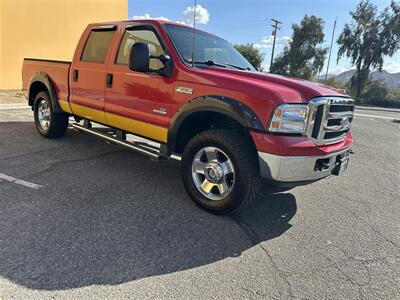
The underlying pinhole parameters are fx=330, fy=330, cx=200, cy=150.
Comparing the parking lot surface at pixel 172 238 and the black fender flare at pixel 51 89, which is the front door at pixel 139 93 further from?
the black fender flare at pixel 51 89

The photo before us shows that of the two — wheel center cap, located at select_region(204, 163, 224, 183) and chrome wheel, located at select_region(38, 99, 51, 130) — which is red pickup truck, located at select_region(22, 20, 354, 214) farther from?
chrome wheel, located at select_region(38, 99, 51, 130)

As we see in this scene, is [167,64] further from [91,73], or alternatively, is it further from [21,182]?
[21,182]

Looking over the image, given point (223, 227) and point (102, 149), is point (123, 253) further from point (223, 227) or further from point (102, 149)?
point (102, 149)

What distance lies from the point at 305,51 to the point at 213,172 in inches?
1728

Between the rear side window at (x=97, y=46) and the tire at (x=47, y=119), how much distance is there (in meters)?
1.33

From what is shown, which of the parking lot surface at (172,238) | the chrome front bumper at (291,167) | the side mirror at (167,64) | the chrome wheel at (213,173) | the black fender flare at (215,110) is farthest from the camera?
the side mirror at (167,64)

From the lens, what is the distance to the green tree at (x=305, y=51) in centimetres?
4178

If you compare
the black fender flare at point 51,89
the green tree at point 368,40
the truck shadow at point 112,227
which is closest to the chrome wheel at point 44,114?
the black fender flare at point 51,89

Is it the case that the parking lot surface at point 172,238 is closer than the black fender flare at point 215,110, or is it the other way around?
the parking lot surface at point 172,238

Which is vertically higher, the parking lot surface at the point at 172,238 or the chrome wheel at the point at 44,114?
the chrome wheel at the point at 44,114

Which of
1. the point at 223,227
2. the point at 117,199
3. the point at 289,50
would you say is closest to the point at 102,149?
the point at 117,199

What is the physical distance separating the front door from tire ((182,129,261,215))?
1.76 ft

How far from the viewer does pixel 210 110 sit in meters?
3.40


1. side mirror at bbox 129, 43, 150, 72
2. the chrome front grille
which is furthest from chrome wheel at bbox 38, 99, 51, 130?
the chrome front grille
